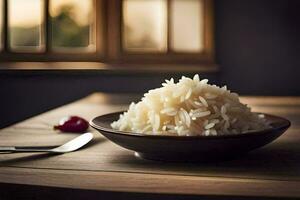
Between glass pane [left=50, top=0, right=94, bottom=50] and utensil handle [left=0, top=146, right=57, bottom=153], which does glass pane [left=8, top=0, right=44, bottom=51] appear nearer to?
glass pane [left=50, top=0, right=94, bottom=50]

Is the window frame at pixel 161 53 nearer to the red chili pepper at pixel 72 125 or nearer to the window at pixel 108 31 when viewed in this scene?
the window at pixel 108 31

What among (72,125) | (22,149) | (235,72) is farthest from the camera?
(235,72)

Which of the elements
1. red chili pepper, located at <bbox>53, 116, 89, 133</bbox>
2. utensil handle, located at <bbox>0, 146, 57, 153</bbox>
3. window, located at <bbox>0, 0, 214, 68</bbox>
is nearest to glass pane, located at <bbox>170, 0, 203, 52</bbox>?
window, located at <bbox>0, 0, 214, 68</bbox>

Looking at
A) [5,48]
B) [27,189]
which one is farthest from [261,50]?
[27,189]

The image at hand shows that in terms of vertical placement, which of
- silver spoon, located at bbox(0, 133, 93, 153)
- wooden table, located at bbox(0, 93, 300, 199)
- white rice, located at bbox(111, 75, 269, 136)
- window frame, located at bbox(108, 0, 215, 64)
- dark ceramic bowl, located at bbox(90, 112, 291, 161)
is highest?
window frame, located at bbox(108, 0, 215, 64)

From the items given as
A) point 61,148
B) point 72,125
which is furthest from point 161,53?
point 61,148

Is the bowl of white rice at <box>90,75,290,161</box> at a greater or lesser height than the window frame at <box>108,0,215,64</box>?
lesser

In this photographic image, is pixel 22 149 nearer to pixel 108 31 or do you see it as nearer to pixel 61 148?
pixel 61 148
